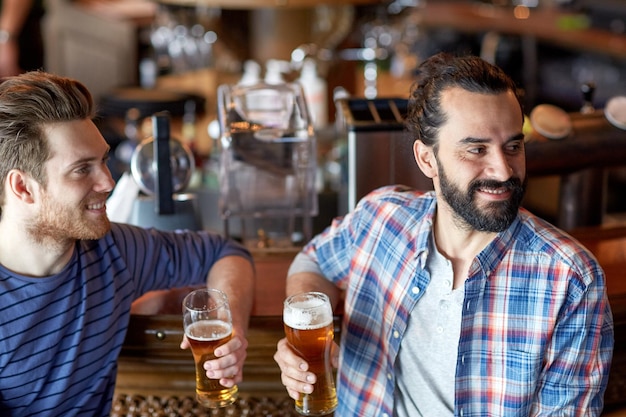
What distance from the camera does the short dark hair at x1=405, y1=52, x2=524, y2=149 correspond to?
1.64 m

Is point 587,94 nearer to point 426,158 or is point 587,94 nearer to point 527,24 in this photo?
point 426,158

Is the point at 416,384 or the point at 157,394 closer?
the point at 416,384

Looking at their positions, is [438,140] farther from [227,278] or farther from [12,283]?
[12,283]

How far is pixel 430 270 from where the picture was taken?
174 cm

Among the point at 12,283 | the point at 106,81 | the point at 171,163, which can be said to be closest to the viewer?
the point at 12,283

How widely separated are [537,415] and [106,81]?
6928mm

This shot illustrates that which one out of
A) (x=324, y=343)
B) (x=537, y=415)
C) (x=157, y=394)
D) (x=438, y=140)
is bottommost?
(x=157, y=394)

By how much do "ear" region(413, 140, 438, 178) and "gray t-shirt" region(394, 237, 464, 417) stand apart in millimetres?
163

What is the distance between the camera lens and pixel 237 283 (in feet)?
6.34

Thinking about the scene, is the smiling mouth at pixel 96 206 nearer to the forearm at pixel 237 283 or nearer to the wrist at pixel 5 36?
the forearm at pixel 237 283

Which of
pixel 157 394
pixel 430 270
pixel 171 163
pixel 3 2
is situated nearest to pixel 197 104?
pixel 3 2

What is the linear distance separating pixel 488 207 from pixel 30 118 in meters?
0.92

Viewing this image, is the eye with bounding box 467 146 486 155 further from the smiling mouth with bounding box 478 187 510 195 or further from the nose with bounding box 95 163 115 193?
the nose with bounding box 95 163 115 193

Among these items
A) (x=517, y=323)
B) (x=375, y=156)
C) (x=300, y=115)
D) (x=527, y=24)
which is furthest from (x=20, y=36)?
(x=517, y=323)
